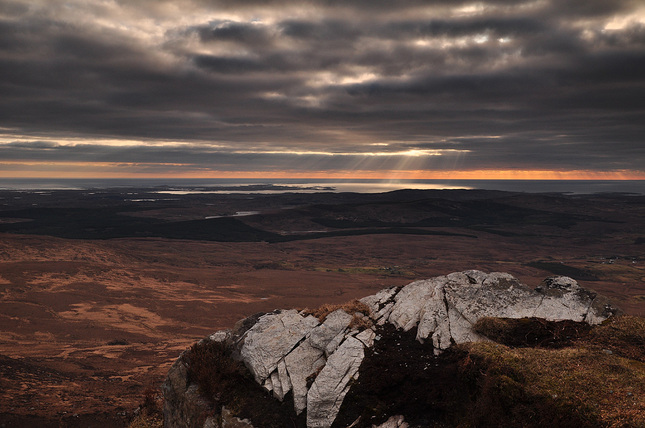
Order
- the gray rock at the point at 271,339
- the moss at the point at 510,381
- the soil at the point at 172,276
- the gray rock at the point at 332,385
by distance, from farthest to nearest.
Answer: the soil at the point at 172,276 < the gray rock at the point at 271,339 < the gray rock at the point at 332,385 < the moss at the point at 510,381

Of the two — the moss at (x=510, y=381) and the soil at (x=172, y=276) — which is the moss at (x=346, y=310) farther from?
the soil at (x=172, y=276)

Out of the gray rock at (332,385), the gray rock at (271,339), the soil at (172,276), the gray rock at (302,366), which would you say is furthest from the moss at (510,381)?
the soil at (172,276)

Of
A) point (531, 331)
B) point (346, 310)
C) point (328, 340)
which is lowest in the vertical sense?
point (328, 340)

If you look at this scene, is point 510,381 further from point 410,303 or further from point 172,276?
point 172,276

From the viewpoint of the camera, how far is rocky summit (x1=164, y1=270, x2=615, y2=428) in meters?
10.9

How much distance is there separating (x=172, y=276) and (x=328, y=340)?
6328cm

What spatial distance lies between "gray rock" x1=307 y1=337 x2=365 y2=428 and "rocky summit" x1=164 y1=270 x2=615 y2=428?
0.09ft

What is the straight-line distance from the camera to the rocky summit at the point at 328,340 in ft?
35.7

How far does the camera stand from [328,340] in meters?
12.6

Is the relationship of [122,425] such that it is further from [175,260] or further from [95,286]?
[175,260]

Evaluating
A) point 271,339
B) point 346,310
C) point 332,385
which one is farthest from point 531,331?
point 271,339

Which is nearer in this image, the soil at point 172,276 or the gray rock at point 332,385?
the gray rock at point 332,385

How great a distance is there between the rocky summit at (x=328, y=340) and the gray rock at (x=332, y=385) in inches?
1.0

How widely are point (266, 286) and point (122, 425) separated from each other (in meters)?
47.0
